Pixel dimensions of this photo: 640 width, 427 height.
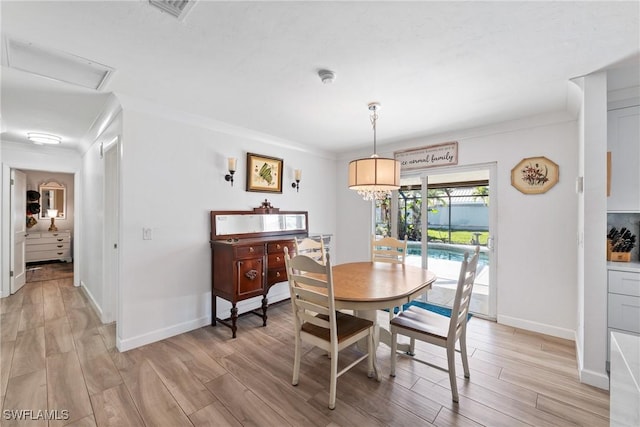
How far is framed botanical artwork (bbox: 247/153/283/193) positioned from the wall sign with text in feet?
6.21

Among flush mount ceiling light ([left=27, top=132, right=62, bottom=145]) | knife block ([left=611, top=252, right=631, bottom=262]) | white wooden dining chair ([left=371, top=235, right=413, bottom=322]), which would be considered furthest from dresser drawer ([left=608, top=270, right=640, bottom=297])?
flush mount ceiling light ([left=27, top=132, right=62, bottom=145])

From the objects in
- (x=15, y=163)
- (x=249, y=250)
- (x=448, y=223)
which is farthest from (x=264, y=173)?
(x=15, y=163)

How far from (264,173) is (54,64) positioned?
2.24 metres

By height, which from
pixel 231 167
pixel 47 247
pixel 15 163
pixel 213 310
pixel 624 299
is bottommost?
pixel 213 310

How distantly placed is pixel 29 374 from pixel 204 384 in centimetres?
146

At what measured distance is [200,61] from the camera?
197 centimetres

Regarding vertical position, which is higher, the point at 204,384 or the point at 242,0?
the point at 242,0

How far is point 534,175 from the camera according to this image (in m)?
3.06

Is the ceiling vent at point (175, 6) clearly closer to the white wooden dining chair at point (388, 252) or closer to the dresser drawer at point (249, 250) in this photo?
the dresser drawer at point (249, 250)

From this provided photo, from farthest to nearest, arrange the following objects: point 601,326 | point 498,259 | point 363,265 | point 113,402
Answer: point 498,259
point 363,265
point 601,326
point 113,402

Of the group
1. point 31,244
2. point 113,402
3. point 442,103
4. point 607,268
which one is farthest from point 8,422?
point 31,244

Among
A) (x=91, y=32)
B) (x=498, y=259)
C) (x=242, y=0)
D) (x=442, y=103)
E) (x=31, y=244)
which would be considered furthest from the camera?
(x=31, y=244)

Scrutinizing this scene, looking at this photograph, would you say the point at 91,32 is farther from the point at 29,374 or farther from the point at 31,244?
the point at 31,244

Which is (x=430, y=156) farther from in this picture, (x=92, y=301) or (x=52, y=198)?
(x=52, y=198)
